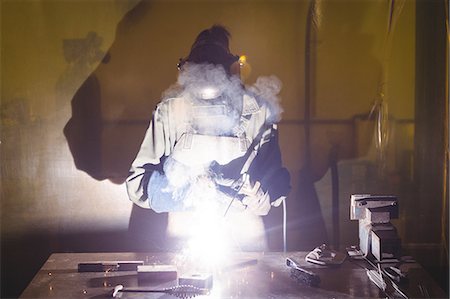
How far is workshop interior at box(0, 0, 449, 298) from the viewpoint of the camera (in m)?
3.31

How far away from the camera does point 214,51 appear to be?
10.8 ft

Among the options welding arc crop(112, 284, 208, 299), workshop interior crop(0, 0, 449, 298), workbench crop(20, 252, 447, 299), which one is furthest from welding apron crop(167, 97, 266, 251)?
welding arc crop(112, 284, 208, 299)

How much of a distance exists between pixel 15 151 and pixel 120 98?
0.82 meters

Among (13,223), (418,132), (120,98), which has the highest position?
(120,98)

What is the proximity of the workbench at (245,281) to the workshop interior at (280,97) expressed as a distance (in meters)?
0.48

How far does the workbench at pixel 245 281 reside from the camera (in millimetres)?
2484

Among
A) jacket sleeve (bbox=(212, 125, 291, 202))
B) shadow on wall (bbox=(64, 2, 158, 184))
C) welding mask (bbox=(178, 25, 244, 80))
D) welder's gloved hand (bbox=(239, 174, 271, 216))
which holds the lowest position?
welder's gloved hand (bbox=(239, 174, 271, 216))

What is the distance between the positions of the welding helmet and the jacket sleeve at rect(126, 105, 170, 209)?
39 cm

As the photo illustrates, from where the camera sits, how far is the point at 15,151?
3.44 meters

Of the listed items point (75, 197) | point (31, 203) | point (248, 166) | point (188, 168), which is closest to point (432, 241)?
point (248, 166)

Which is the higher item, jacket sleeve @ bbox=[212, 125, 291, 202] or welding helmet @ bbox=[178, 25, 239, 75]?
welding helmet @ bbox=[178, 25, 239, 75]

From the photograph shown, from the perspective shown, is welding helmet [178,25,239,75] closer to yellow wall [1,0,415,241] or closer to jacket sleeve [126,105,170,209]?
yellow wall [1,0,415,241]

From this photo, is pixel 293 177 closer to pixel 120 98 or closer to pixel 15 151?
pixel 120 98

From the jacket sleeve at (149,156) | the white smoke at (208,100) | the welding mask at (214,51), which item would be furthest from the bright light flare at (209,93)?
the jacket sleeve at (149,156)
